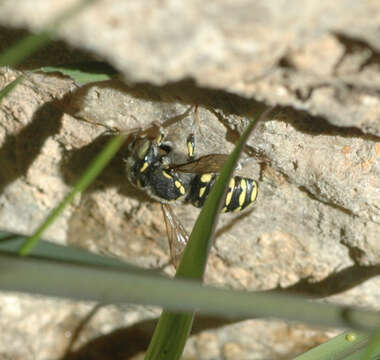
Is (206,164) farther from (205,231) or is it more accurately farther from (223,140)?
(205,231)

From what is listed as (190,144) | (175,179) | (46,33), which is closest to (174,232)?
(175,179)

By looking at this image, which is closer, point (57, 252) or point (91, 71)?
point (91, 71)

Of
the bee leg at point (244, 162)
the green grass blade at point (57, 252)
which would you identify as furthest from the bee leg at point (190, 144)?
the green grass blade at point (57, 252)

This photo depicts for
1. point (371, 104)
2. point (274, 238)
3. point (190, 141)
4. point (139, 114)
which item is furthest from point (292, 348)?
point (371, 104)

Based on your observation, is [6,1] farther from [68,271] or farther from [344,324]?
[344,324]

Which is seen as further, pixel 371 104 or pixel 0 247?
pixel 0 247

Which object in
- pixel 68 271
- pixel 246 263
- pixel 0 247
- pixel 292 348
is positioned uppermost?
pixel 246 263
